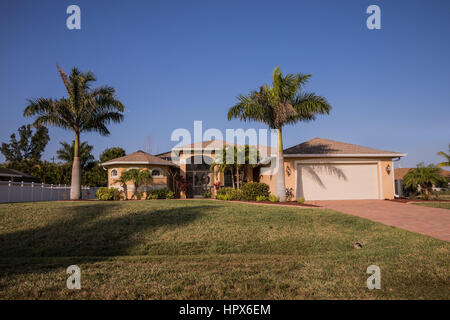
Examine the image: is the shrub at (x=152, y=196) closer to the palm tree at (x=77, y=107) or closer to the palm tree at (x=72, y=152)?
the palm tree at (x=77, y=107)

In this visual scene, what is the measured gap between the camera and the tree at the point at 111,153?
130ft

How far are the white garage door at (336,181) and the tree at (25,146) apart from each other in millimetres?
44523

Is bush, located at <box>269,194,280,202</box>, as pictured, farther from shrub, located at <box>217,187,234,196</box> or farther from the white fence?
the white fence

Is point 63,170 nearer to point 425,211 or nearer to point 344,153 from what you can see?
point 344,153

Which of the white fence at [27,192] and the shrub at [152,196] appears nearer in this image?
the white fence at [27,192]

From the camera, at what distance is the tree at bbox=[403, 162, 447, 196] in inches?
659

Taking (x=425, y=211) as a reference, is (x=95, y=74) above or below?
above

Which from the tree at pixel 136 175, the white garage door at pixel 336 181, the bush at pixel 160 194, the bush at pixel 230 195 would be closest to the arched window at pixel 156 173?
the tree at pixel 136 175

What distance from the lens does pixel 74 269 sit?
5.48m

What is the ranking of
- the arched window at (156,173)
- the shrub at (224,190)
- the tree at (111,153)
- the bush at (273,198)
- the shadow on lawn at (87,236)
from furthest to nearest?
the tree at (111,153)
the arched window at (156,173)
the shrub at (224,190)
the bush at (273,198)
the shadow on lawn at (87,236)

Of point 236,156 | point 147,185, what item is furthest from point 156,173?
point 236,156

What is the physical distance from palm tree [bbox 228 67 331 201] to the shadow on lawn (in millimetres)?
6453
